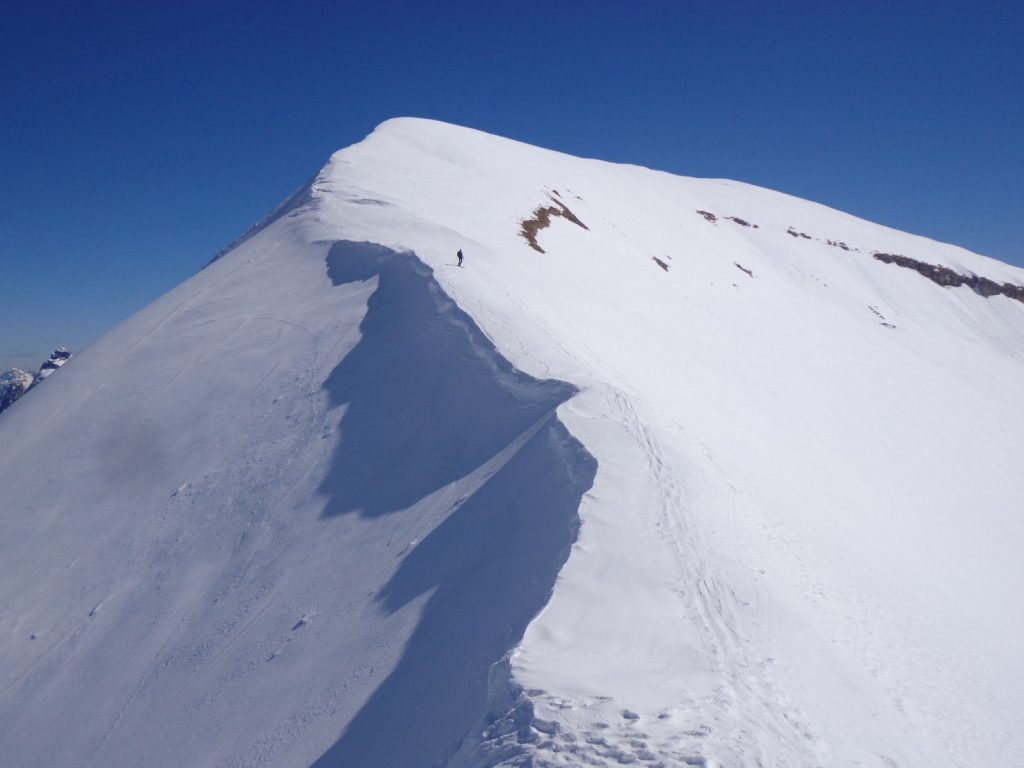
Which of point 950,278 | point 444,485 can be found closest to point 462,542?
point 444,485

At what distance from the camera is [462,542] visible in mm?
8555

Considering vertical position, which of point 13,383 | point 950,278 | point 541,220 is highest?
point 950,278

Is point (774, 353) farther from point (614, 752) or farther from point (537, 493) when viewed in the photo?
point (614, 752)

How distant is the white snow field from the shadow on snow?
5cm

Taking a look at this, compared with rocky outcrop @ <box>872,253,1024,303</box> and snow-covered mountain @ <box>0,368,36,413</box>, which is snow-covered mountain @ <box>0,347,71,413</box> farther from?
rocky outcrop @ <box>872,253,1024,303</box>

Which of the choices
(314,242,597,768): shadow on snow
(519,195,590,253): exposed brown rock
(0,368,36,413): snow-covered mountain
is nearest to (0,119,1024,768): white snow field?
(314,242,597,768): shadow on snow

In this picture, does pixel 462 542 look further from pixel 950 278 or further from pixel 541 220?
pixel 950 278

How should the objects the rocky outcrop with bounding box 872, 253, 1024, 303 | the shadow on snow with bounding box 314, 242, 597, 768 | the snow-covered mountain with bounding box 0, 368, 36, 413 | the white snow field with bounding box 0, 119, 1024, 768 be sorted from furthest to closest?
1. the snow-covered mountain with bounding box 0, 368, 36, 413
2. the rocky outcrop with bounding box 872, 253, 1024, 303
3. the shadow on snow with bounding box 314, 242, 597, 768
4. the white snow field with bounding box 0, 119, 1024, 768

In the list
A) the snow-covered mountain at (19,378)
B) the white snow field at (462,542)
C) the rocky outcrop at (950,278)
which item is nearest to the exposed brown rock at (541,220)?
the white snow field at (462,542)

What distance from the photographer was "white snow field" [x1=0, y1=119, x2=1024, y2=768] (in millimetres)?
6148

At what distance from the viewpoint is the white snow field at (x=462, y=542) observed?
6.15m

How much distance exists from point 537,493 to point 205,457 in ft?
22.3

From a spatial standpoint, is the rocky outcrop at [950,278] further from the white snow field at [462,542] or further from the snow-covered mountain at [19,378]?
the snow-covered mountain at [19,378]

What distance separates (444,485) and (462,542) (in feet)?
5.22
